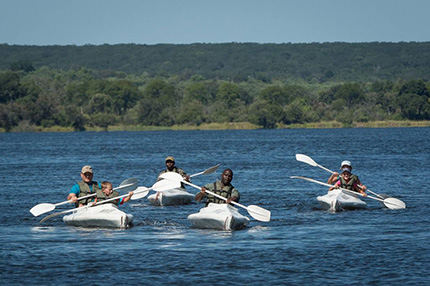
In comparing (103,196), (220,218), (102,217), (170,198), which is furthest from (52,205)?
(170,198)

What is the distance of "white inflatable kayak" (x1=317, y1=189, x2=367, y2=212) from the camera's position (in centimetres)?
2788

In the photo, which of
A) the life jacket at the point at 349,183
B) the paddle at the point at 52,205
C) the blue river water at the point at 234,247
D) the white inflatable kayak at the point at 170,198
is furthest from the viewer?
the white inflatable kayak at the point at 170,198

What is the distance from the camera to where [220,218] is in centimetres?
2325

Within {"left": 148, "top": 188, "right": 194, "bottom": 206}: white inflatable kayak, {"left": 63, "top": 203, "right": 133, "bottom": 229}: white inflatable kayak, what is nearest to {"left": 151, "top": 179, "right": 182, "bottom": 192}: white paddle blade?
{"left": 63, "top": 203, "right": 133, "bottom": 229}: white inflatable kayak

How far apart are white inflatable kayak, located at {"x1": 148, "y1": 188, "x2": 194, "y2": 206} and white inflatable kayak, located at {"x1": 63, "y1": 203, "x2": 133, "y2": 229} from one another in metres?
6.75

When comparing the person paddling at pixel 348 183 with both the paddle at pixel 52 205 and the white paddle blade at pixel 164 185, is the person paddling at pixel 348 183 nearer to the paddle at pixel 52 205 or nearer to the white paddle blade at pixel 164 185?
the white paddle blade at pixel 164 185

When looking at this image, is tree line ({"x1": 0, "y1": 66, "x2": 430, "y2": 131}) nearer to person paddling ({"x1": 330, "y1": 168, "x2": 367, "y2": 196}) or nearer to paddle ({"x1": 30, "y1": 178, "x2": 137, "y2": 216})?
person paddling ({"x1": 330, "y1": 168, "x2": 367, "y2": 196})

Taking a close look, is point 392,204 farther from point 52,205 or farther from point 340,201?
point 52,205

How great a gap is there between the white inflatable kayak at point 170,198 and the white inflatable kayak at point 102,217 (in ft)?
22.1

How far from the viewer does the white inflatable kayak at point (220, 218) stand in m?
23.2

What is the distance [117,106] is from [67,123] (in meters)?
20.7

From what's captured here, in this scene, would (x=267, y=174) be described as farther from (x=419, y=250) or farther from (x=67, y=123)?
(x=67, y=123)

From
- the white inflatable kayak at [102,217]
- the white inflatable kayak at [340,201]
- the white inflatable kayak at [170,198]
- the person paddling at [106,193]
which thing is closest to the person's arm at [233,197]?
the person paddling at [106,193]

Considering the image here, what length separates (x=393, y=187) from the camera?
3825 cm
